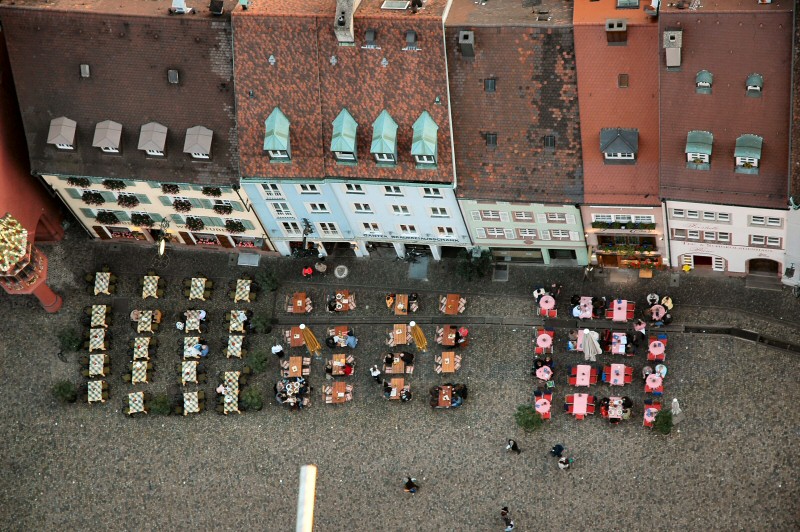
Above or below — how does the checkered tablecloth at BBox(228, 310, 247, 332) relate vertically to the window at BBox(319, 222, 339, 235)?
below

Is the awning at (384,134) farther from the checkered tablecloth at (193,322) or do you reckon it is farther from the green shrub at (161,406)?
the green shrub at (161,406)

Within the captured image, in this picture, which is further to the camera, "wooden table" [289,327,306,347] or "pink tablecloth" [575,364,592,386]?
"wooden table" [289,327,306,347]

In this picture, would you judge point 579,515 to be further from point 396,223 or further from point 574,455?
point 396,223

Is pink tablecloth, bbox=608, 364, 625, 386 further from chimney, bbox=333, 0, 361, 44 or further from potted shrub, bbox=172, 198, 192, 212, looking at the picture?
potted shrub, bbox=172, 198, 192, 212

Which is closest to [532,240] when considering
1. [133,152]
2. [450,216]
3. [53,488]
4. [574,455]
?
[450,216]

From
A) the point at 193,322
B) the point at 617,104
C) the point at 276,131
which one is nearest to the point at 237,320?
the point at 193,322

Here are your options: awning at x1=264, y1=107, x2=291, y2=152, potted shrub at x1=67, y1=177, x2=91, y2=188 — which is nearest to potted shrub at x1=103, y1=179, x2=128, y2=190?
potted shrub at x1=67, y1=177, x2=91, y2=188

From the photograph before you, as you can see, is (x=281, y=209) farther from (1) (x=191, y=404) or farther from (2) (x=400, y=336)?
(1) (x=191, y=404)
